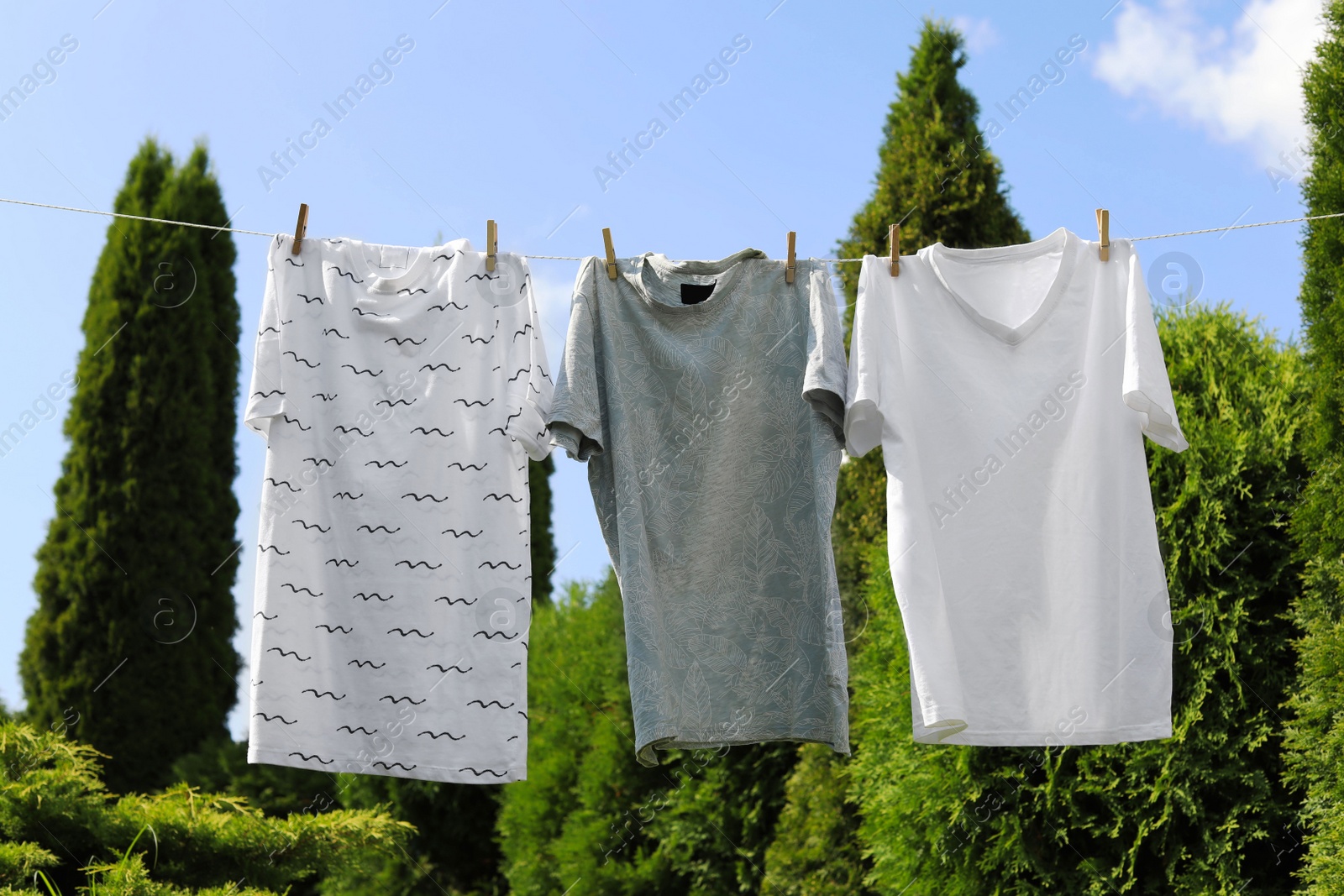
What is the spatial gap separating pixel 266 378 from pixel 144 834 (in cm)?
198

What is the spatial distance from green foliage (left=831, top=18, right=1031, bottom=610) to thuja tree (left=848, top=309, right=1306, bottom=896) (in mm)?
1138

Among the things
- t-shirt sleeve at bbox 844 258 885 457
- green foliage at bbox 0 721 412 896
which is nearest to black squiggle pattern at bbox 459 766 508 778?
t-shirt sleeve at bbox 844 258 885 457

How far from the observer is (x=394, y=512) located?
2893mm

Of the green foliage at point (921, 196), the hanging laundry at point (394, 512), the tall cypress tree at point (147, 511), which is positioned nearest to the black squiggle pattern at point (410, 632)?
the hanging laundry at point (394, 512)

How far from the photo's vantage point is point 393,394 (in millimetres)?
2990

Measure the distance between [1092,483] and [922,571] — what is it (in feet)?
1.68

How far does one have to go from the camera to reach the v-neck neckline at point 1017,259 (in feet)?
9.98

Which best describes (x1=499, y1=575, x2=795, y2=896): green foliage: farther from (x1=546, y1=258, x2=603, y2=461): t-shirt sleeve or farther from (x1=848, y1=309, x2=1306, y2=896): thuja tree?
(x1=546, y1=258, x2=603, y2=461): t-shirt sleeve

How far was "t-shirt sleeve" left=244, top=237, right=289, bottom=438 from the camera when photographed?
A: 2.88 metres

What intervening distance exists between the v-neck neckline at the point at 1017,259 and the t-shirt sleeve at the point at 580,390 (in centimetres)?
96

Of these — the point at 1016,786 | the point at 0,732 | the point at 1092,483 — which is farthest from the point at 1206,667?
the point at 0,732

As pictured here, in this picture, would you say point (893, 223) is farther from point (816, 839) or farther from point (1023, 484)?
point (816, 839)

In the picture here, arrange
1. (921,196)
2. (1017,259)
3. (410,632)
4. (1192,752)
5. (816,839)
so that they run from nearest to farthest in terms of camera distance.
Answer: (410,632)
(1017,259)
(1192,752)
(816,839)
(921,196)

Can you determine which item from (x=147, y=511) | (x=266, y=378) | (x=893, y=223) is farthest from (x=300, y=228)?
(x=147, y=511)
